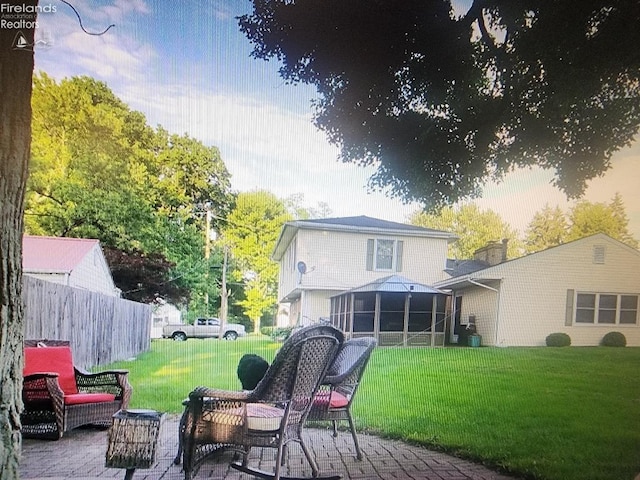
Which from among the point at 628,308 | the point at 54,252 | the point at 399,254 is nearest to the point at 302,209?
the point at 399,254

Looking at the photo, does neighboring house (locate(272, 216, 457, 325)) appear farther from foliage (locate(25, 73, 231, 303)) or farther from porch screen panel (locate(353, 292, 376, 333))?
foliage (locate(25, 73, 231, 303))

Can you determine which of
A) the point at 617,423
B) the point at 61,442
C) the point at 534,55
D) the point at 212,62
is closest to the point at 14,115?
the point at 212,62

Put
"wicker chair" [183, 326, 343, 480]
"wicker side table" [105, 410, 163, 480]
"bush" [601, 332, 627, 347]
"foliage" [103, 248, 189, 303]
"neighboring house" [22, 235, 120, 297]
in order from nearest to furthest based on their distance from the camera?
"wicker side table" [105, 410, 163, 480] → "wicker chair" [183, 326, 343, 480] → "neighboring house" [22, 235, 120, 297] → "foliage" [103, 248, 189, 303] → "bush" [601, 332, 627, 347]

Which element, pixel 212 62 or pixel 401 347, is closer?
pixel 212 62

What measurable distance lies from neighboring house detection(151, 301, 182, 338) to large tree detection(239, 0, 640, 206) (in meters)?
1.21

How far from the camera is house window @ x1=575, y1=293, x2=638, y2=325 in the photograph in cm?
253

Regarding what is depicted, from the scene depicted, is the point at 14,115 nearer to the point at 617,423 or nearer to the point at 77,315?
the point at 77,315

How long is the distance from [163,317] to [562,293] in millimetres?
2166

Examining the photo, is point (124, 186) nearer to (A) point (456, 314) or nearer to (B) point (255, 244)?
(B) point (255, 244)

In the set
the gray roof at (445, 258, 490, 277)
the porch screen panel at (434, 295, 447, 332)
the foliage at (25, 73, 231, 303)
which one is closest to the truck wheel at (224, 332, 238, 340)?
the foliage at (25, 73, 231, 303)

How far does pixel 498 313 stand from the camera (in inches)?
99.5

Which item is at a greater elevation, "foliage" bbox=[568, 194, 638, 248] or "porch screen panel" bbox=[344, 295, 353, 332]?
"foliage" bbox=[568, 194, 638, 248]

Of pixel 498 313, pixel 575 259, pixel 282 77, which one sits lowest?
pixel 498 313

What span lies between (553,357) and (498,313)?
1.22 ft
